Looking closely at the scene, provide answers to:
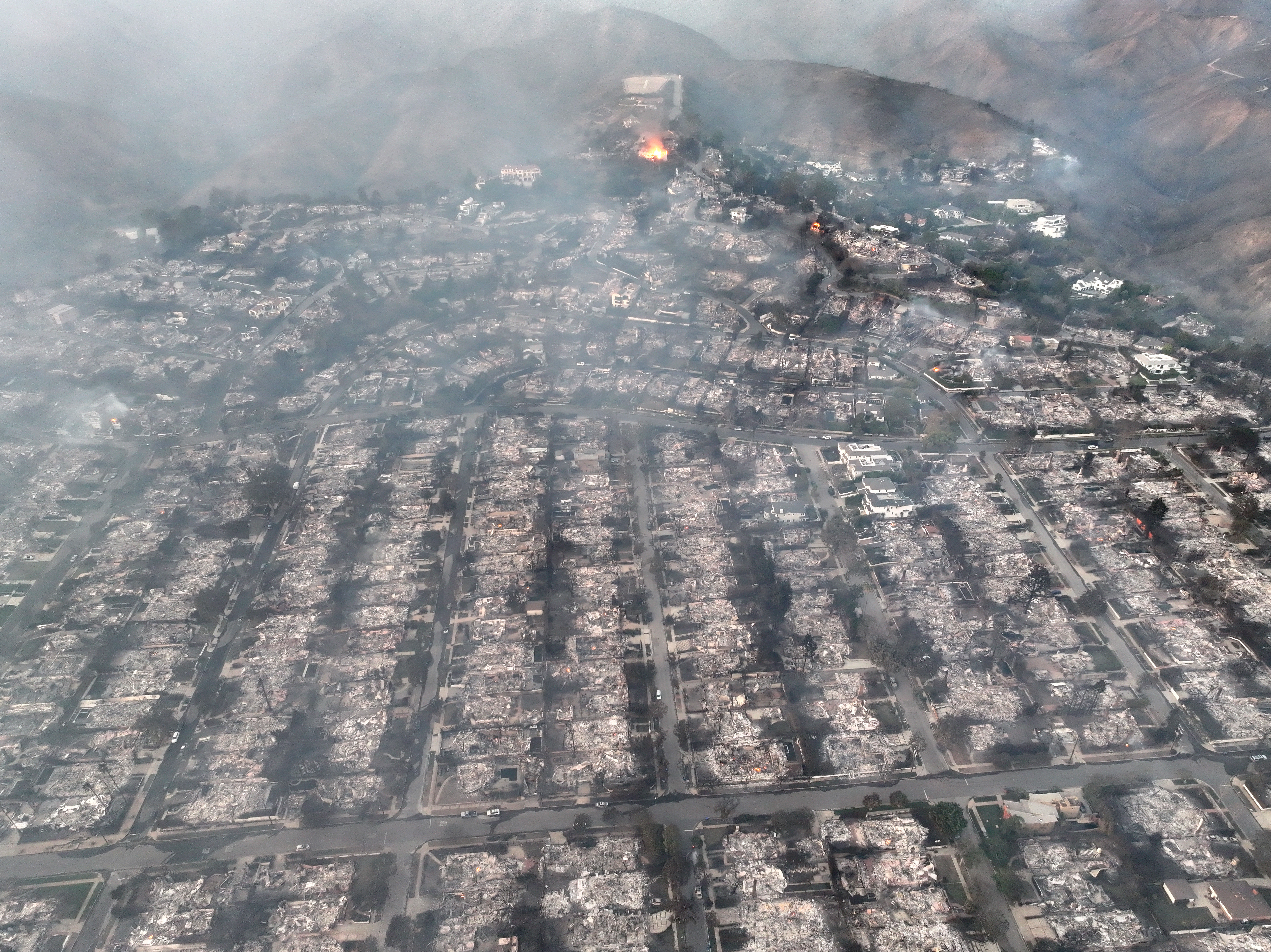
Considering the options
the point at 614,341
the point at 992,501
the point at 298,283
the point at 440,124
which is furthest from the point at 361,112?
the point at 992,501

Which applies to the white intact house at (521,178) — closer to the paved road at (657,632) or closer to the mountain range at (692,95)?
the mountain range at (692,95)

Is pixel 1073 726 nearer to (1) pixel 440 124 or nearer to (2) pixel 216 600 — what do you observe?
(2) pixel 216 600

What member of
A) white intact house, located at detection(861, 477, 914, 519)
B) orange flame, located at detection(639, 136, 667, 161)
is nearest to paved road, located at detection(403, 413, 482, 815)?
white intact house, located at detection(861, 477, 914, 519)

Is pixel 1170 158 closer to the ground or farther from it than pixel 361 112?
closer to the ground

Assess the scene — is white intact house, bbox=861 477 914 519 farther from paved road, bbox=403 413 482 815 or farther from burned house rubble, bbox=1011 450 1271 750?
paved road, bbox=403 413 482 815

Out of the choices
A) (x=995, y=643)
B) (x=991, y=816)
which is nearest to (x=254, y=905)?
(x=991, y=816)

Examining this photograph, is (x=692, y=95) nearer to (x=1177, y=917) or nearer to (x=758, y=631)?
(x=758, y=631)

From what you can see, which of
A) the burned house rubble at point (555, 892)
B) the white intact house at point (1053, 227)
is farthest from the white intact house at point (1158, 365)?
the burned house rubble at point (555, 892)
